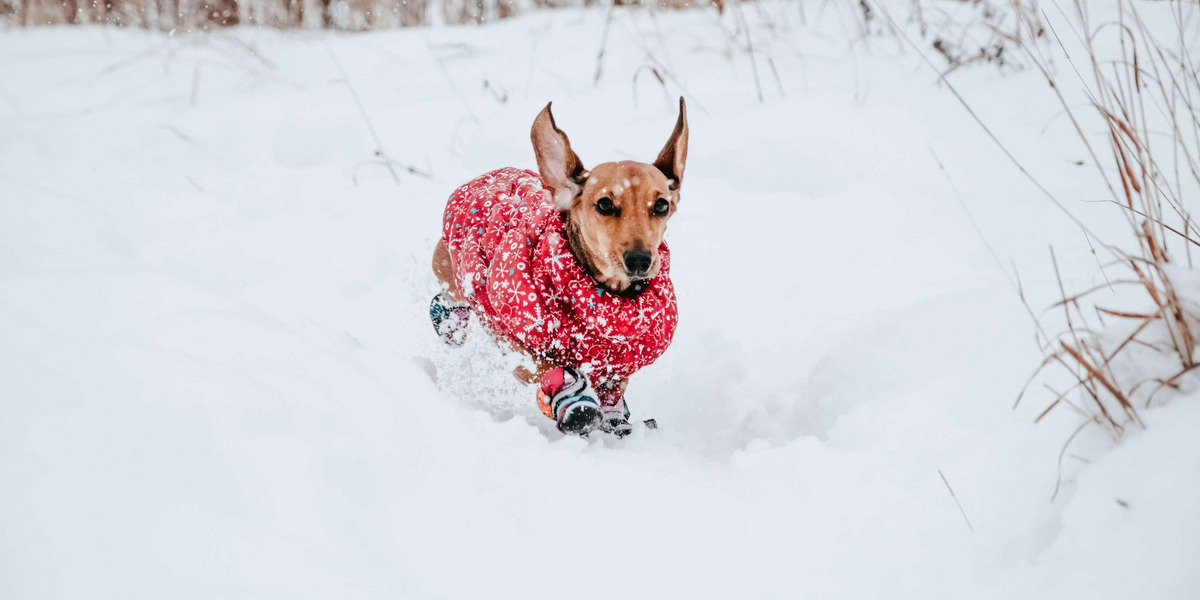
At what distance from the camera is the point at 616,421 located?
2.25 m

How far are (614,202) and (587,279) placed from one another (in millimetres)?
237

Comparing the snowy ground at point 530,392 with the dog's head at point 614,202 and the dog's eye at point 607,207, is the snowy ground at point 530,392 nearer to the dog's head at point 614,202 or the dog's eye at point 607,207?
the dog's head at point 614,202

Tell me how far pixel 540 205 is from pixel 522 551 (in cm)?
124

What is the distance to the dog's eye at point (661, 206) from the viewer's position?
210cm

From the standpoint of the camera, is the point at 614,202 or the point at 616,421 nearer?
the point at 614,202

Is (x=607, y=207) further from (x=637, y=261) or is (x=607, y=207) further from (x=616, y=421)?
(x=616, y=421)

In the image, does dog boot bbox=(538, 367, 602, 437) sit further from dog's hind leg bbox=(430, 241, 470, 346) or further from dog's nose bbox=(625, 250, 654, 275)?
dog's hind leg bbox=(430, 241, 470, 346)

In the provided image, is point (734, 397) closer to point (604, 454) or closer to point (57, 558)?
point (604, 454)

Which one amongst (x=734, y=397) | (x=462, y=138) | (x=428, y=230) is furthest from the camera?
(x=462, y=138)

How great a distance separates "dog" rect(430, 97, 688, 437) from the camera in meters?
2.04

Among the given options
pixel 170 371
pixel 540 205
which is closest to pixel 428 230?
Result: pixel 540 205

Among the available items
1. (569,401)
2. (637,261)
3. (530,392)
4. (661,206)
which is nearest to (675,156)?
(661,206)

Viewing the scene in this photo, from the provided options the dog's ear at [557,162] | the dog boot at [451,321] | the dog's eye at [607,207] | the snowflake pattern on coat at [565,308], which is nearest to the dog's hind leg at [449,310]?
the dog boot at [451,321]

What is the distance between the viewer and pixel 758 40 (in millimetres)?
4789
